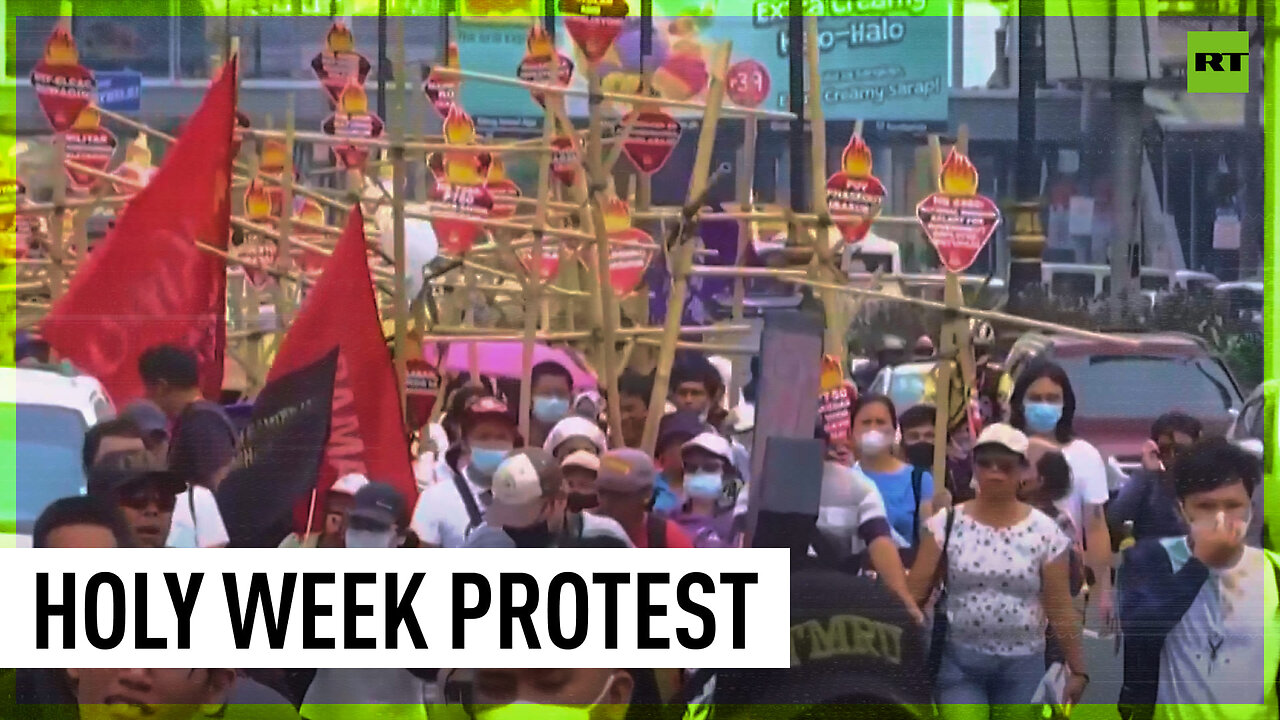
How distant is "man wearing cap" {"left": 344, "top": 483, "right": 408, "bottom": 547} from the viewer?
3770mm

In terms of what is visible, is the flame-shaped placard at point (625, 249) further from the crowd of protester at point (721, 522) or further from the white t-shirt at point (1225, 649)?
the white t-shirt at point (1225, 649)

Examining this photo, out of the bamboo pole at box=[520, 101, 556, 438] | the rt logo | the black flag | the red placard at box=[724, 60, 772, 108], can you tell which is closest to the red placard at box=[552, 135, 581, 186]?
the bamboo pole at box=[520, 101, 556, 438]

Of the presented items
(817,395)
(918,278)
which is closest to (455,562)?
(817,395)

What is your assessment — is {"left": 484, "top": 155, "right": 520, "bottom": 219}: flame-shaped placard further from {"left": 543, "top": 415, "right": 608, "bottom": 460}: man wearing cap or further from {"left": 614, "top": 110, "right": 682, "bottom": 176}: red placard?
{"left": 543, "top": 415, "right": 608, "bottom": 460}: man wearing cap

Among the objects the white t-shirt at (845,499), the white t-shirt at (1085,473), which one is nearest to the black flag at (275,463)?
the white t-shirt at (845,499)

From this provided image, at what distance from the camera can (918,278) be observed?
3752 mm

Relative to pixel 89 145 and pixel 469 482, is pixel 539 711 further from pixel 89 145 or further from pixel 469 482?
pixel 89 145

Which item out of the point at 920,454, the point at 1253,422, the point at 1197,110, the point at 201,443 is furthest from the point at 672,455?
the point at 1197,110

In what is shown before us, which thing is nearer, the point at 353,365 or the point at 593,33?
the point at 593,33

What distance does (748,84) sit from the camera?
376 cm

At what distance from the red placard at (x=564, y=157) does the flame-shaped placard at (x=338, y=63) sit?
49cm

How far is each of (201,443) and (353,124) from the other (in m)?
0.85
